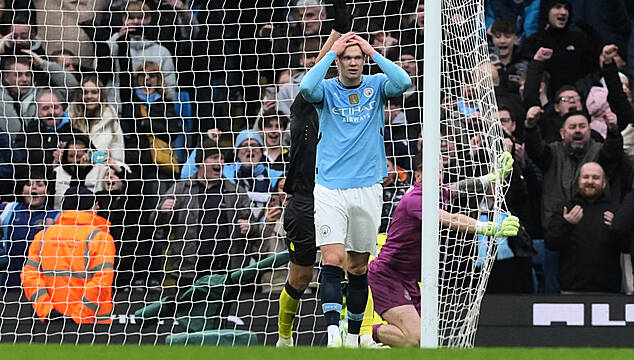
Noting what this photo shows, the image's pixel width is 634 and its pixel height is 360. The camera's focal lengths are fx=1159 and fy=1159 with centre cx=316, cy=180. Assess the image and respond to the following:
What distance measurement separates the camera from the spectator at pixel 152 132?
9.98m

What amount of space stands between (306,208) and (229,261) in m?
1.57

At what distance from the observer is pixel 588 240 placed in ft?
29.8

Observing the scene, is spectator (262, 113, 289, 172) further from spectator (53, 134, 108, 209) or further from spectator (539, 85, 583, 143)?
spectator (539, 85, 583, 143)

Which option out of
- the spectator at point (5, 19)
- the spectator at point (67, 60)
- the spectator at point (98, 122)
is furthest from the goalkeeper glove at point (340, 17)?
the spectator at point (5, 19)

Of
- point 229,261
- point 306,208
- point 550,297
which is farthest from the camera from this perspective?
point 229,261

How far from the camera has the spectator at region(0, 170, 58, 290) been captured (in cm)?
964

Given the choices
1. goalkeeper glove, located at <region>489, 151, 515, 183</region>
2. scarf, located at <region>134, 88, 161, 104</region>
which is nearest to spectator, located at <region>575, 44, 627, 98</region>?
goalkeeper glove, located at <region>489, 151, 515, 183</region>

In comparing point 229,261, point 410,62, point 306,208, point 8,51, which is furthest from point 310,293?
point 8,51

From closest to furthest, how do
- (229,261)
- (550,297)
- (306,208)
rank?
(306,208)
(550,297)
(229,261)

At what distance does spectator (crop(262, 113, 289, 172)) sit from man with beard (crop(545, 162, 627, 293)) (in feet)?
7.60

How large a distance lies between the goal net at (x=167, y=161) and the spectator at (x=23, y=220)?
19 mm

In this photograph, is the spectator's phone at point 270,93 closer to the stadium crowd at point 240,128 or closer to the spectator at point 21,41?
the stadium crowd at point 240,128

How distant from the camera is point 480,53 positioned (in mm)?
8195

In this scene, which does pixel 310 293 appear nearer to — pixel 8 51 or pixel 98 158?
pixel 98 158
